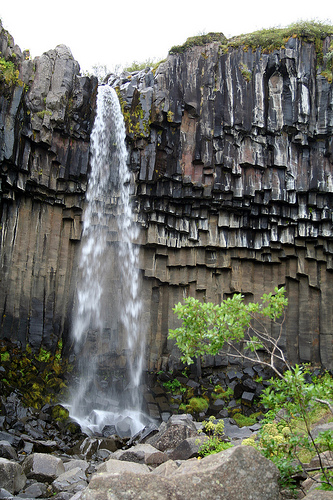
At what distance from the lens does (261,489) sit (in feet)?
14.9

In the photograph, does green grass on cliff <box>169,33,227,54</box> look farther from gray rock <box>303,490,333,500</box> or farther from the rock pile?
gray rock <box>303,490,333,500</box>

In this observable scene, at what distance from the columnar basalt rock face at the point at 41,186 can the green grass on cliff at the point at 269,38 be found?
4576 millimetres

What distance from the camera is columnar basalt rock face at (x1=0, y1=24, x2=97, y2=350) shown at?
13180 millimetres

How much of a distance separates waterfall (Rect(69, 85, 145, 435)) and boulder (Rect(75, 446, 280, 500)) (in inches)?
404

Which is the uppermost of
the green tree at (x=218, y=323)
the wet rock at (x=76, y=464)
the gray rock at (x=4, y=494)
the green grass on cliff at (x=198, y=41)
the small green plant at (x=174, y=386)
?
the green grass on cliff at (x=198, y=41)

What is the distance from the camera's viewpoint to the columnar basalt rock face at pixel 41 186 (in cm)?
1318

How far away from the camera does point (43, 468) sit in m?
7.46

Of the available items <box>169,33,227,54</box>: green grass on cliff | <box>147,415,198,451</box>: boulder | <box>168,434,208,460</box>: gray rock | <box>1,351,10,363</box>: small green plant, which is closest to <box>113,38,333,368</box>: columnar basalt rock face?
<box>169,33,227,54</box>: green grass on cliff

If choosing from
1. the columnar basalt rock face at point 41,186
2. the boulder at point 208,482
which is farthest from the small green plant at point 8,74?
the boulder at point 208,482

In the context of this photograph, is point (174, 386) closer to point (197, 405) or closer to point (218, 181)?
point (197, 405)

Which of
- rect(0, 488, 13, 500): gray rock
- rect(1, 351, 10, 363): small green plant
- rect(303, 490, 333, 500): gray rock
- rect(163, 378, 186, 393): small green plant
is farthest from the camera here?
rect(163, 378, 186, 393): small green plant

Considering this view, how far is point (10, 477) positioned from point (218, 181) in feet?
38.3

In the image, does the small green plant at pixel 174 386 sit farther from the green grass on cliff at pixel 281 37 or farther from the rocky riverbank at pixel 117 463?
the green grass on cliff at pixel 281 37

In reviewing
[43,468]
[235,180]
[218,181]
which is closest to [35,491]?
[43,468]
